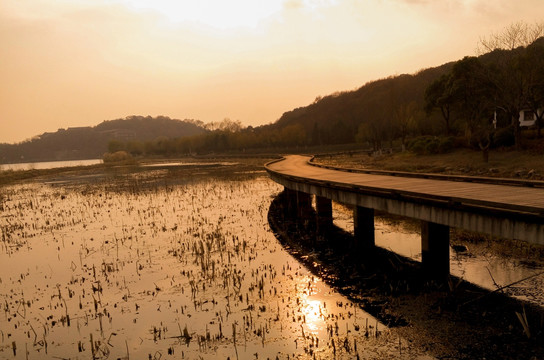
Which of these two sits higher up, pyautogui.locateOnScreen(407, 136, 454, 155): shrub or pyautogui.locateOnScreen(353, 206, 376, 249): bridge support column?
pyautogui.locateOnScreen(407, 136, 454, 155): shrub

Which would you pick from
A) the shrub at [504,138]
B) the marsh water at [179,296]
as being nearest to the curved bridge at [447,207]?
the marsh water at [179,296]

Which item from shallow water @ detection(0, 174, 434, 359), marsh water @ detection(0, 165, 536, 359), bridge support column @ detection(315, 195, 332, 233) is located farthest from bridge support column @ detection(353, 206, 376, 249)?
bridge support column @ detection(315, 195, 332, 233)

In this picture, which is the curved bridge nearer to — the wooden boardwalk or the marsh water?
the wooden boardwalk

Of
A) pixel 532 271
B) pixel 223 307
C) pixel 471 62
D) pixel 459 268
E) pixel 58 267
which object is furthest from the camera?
pixel 471 62

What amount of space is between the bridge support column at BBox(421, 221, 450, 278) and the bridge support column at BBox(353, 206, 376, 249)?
4.15 m

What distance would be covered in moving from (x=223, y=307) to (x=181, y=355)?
2.83 metres

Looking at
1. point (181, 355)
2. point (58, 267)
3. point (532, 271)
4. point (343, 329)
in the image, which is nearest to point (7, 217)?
point (58, 267)

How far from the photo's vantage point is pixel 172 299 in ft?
43.3

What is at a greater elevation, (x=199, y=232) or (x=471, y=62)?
(x=471, y=62)

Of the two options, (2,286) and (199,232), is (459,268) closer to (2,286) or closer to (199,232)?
(199,232)

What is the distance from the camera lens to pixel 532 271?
44.4 feet

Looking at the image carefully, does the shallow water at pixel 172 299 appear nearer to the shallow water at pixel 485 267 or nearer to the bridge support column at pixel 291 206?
the bridge support column at pixel 291 206

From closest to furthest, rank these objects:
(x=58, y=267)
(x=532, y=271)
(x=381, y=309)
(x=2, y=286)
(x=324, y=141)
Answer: (x=381, y=309) < (x=532, y=271) < (x=2, y=286) < (x=58, y=267) < (x=324, y=141)

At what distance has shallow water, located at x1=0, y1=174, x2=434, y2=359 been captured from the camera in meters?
9.95
